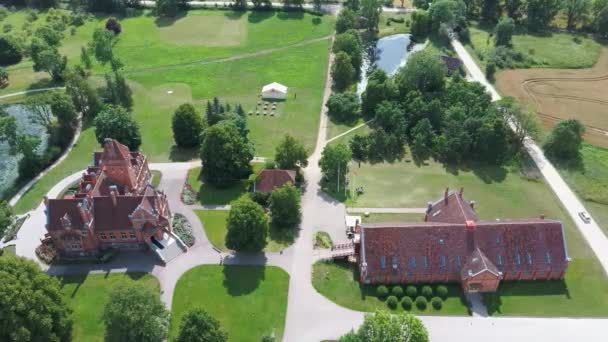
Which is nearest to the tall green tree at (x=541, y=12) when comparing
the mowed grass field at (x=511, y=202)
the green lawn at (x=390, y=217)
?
the mowed grass field at (x=511, y=202)

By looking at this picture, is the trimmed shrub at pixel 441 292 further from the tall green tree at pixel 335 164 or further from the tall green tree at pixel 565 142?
the tall green tree at pixel 565 142

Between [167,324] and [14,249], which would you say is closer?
[167,324]

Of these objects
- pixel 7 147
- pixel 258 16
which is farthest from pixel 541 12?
pixel 7 147

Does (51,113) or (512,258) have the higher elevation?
(51,113)

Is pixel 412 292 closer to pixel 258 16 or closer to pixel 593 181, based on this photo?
pixel 593 181

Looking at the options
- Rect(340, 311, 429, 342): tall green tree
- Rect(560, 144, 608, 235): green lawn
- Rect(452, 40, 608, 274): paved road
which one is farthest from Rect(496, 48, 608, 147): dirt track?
Rect(340, 311, 429, 342): tall green tree

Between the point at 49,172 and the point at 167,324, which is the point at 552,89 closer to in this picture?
the point at 167,324

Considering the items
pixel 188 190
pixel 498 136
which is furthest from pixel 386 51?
pixel 188 190
